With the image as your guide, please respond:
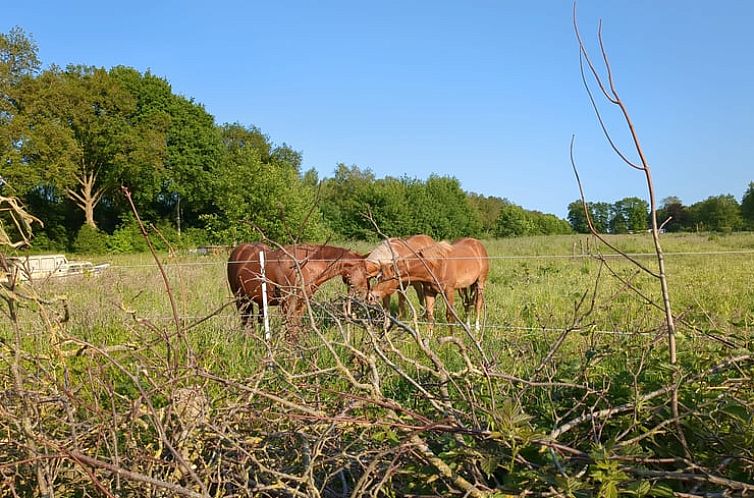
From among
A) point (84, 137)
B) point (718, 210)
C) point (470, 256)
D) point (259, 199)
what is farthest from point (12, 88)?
point (718, 210)

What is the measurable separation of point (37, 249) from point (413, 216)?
28.7 meters

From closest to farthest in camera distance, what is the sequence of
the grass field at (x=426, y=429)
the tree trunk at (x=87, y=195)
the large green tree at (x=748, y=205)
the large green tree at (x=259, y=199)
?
1. the grass field at (x=426, y=429)
2. the large green tree at (x=259, y=199)
3. the tree trunk at (x=87, y=195)
4. the large green tree at (x=748, y=205)

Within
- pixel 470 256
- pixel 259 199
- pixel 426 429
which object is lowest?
pixel 426 429

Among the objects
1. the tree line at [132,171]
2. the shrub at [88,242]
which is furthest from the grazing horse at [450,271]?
the shrub at [88,242]

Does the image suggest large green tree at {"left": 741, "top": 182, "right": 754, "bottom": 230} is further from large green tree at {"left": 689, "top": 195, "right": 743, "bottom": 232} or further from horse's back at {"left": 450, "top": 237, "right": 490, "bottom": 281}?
horse's back at {"left": 450, "top": 237, "right": 490, "bottom": 281}

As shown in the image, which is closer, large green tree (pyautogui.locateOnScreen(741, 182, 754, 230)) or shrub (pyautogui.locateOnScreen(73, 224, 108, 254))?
shrub (pyautogui.locateOnScreen(73, 224, 108, 254))

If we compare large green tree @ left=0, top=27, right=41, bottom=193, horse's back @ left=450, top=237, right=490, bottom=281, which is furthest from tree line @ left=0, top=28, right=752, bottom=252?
horse's back @ left=450, top=237, right=490, bottom=281

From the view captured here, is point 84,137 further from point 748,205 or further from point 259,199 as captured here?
point 748,205

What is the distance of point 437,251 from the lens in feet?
22.6

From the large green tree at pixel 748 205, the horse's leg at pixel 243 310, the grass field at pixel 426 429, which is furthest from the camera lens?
the large green tree at pixel 748 205

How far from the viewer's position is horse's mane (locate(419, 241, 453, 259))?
6588mm

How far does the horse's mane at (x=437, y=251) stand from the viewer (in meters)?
6.59

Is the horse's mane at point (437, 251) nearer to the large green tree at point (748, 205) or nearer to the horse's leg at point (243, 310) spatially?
the horse's leg at point (243, 310)

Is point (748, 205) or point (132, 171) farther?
point (748, 205)
